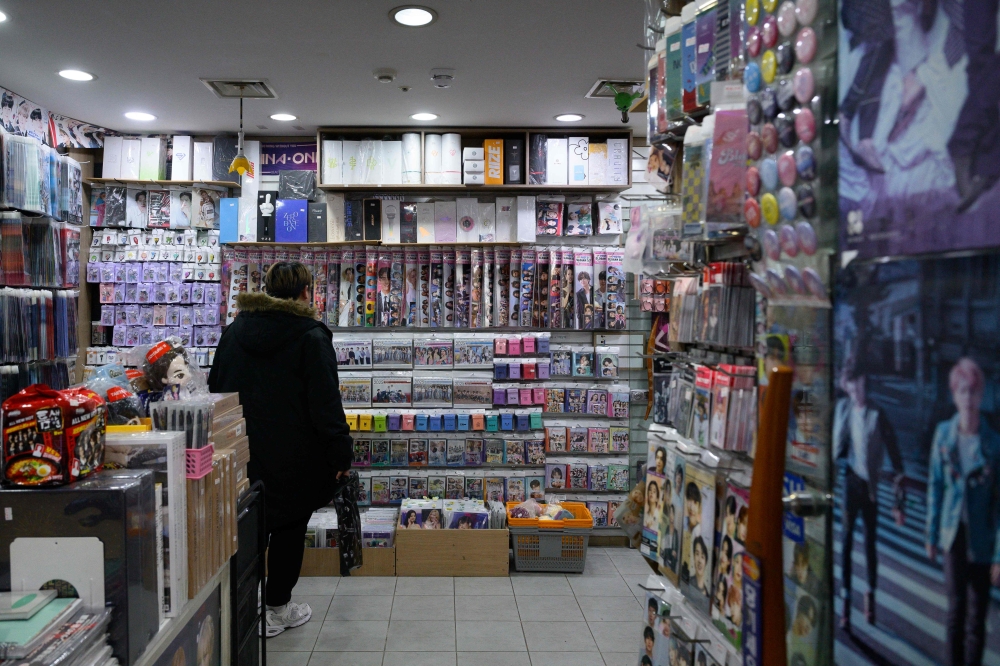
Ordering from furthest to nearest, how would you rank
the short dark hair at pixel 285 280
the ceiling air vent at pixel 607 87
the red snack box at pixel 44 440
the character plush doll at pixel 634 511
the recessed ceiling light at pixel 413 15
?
the ceiling air vent at pixel 607 87 → the short dark hair at pixel 285 280 → the recessed ceiling light at pixel 413 15 → the character plush doll at pixel 634 511 → the red snack box at pixel 44 440

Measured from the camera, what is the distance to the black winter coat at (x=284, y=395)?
3424 millimetres

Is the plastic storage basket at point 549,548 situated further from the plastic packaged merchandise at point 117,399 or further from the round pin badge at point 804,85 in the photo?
the round pin badge at point 804,85

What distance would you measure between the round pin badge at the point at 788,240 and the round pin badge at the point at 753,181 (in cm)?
12

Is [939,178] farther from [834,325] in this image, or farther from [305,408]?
[305,408]

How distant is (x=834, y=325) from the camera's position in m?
1.05

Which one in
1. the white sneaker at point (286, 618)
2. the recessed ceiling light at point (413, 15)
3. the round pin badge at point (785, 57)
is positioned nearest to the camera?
the round pin badge at point (785, 57)

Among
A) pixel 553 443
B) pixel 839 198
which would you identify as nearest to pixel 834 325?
pixel 839 198

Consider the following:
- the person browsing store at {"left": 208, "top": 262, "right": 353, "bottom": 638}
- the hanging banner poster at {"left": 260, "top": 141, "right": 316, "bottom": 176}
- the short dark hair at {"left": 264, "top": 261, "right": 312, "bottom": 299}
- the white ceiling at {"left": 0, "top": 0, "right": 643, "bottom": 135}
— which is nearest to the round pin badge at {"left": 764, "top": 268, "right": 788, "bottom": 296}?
the white ceiling at {"left": 0, "top": 0, "right": 643, "bottom": 135}

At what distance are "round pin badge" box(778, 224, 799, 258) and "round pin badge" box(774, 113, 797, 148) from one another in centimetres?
14

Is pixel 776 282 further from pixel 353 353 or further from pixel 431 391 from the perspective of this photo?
pixel 353 353

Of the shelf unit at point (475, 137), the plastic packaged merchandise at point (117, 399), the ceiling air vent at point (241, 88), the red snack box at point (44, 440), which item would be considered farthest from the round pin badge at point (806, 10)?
the shelf unit at point (475, 137)

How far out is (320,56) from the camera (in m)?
3.61

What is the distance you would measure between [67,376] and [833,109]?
3.92 m

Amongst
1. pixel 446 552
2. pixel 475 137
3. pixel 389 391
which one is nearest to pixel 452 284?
pixel 389 391
